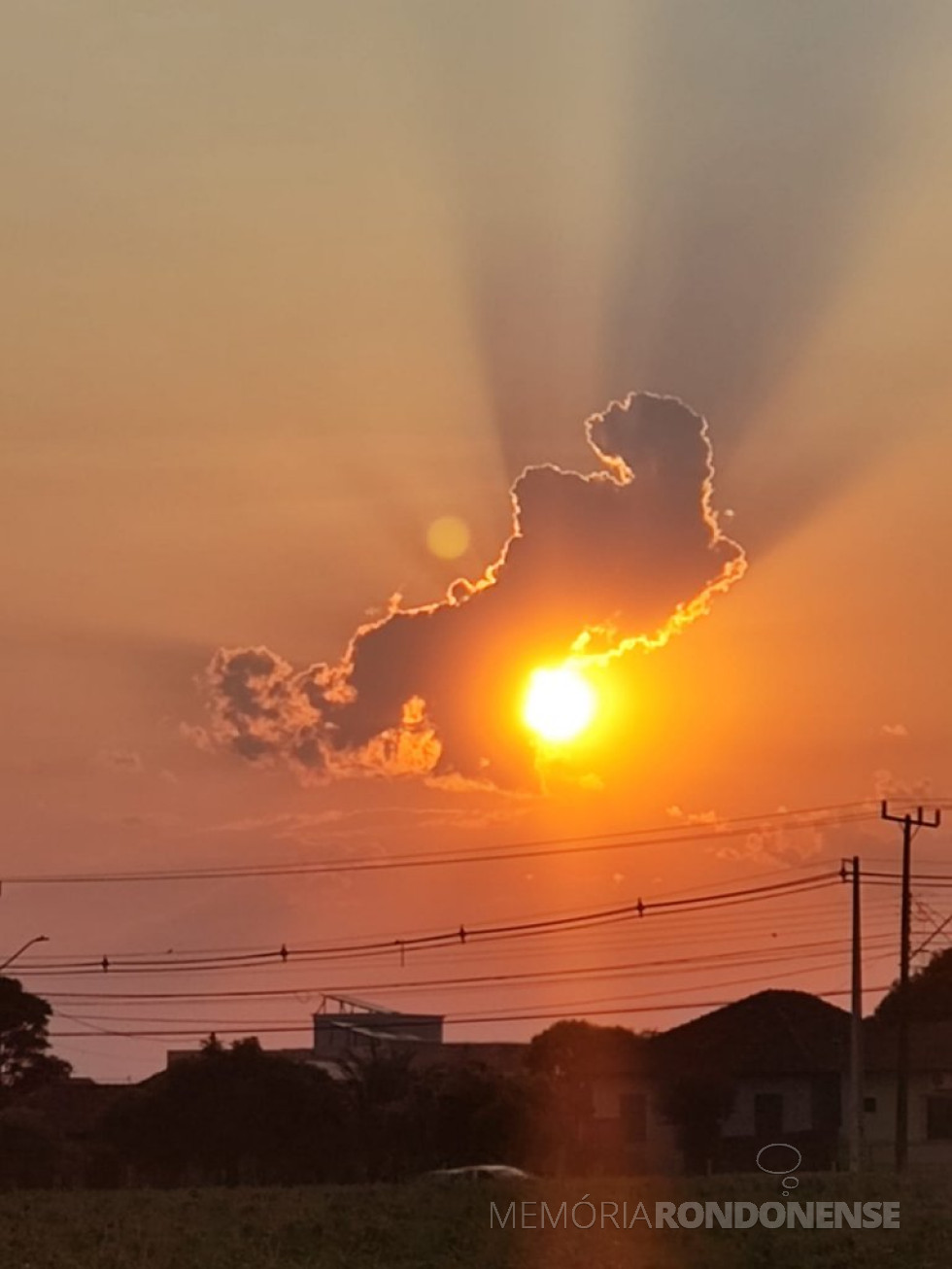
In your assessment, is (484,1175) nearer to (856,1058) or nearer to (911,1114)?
(856,1058)

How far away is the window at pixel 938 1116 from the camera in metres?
102

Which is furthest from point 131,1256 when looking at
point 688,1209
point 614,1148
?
point 614,1148

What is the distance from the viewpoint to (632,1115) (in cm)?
10550

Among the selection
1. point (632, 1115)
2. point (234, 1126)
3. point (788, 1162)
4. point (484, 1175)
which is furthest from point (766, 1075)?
point (484, 1175)

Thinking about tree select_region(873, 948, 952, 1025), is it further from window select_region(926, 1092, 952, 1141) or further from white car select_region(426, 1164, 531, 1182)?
white car select_region(426, 1164, 531, 1182)

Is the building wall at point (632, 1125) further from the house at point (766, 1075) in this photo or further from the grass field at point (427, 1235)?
the grass field at point (427, 1235)

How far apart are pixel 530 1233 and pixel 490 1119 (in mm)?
42213

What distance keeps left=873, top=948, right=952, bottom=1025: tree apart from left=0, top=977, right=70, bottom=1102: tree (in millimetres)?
57845

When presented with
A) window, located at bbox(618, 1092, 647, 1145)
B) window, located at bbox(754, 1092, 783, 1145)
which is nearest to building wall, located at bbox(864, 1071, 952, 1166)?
window, located at bbox(754, 1092, 783, 1145)

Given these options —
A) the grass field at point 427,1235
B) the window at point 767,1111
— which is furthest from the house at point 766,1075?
the grass field at point 427,1235

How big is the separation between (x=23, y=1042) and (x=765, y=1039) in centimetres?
3945

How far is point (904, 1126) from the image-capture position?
8462cm

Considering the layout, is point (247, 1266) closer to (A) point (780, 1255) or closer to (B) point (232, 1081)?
(A) point (780, 1255)

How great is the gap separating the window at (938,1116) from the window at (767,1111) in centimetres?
756
